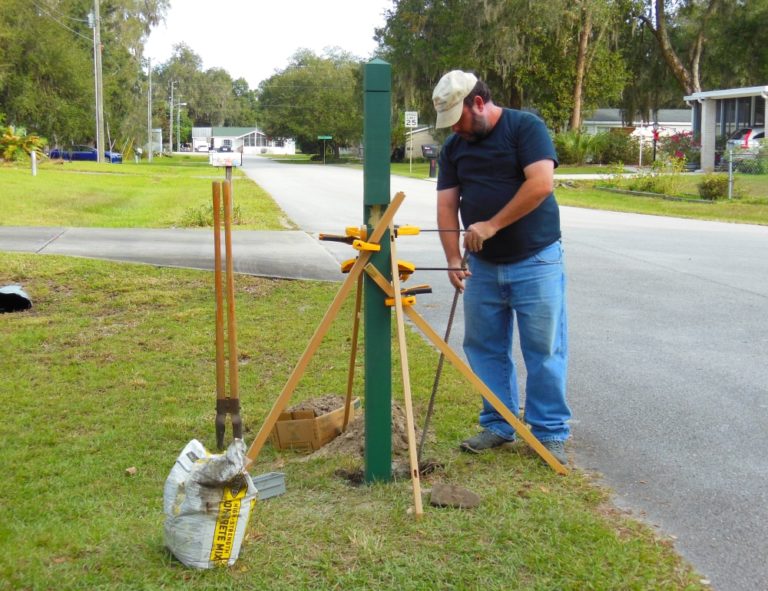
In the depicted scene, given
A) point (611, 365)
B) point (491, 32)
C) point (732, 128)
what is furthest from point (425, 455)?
point (491, 32)

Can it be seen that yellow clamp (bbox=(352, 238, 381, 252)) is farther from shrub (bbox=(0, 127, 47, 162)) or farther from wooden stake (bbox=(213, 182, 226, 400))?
shrub (bbox=(0, 127, 47, 162))

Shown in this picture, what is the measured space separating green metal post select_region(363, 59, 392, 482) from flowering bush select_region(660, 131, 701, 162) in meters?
36.6

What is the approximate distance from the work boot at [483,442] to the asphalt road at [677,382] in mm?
467

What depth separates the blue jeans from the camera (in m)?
4.82

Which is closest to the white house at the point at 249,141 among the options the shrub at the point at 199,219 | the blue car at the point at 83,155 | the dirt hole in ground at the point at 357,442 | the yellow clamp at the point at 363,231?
the blue car at the point at 83,155

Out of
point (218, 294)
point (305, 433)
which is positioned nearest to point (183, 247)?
point (305, 433)

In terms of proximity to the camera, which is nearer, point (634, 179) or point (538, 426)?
point (538, 426)

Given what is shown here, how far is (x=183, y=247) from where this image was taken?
1473 cm

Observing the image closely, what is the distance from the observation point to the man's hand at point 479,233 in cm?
458

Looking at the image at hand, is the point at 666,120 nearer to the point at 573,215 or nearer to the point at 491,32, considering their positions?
the point at 491,32

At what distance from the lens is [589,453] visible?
5.32 metres

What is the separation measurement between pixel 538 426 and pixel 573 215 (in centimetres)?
1713

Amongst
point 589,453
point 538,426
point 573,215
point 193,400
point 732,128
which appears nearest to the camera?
A: point 538,426

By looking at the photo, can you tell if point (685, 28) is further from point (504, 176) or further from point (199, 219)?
point (504, 176)
